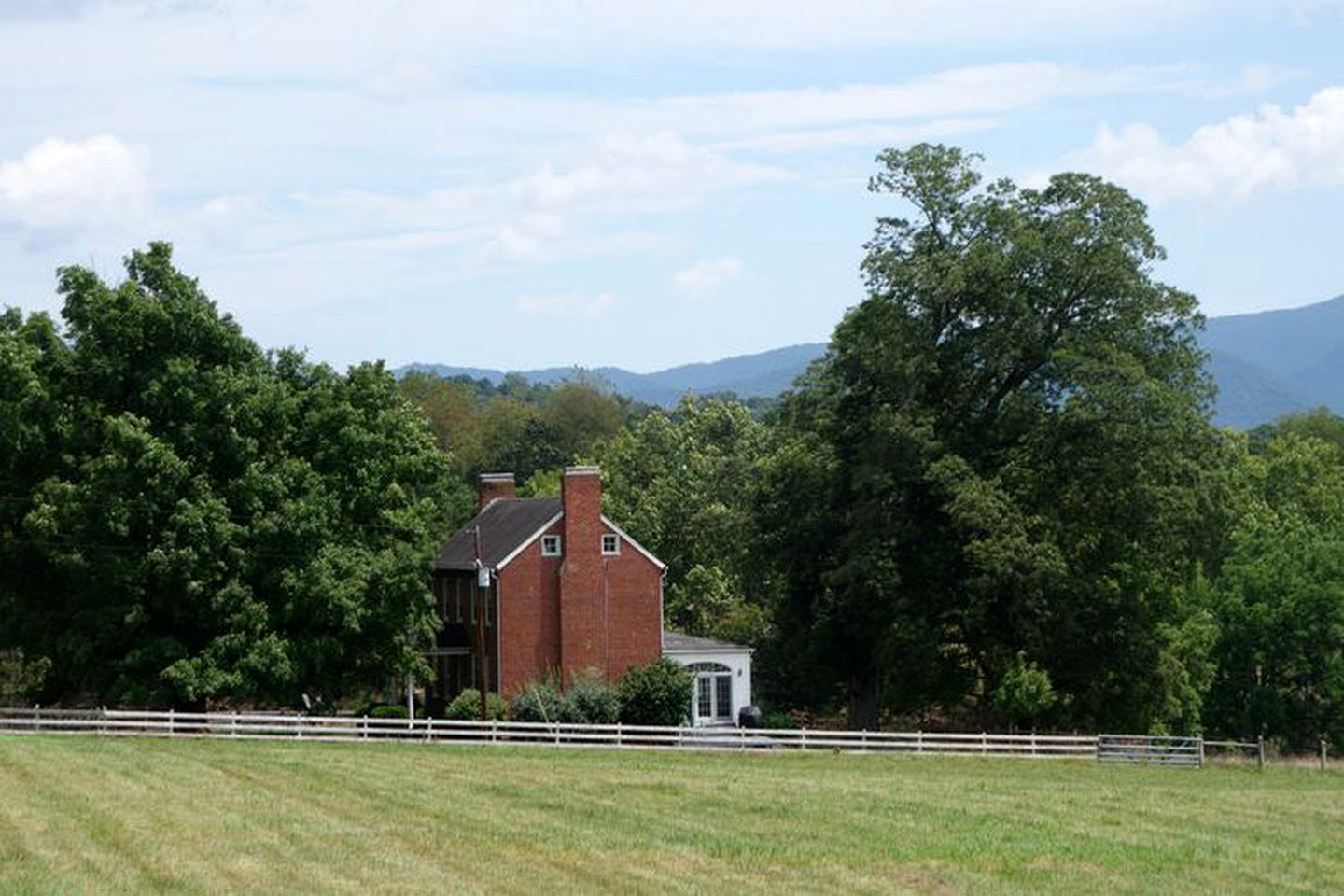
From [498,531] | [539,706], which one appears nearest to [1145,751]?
[539,706]

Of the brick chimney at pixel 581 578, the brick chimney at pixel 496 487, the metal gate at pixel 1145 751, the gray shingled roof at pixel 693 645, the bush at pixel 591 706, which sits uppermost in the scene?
the brick chimney at pixel 496 487

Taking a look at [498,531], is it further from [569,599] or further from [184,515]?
[184,515]

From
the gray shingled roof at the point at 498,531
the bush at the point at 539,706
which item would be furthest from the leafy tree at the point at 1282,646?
the bush at the point at 539,706

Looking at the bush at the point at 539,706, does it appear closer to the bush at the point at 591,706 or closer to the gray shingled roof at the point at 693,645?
the bush at the point at 591,706

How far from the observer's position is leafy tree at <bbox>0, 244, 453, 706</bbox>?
51.7 m

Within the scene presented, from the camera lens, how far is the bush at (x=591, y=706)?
192 feet

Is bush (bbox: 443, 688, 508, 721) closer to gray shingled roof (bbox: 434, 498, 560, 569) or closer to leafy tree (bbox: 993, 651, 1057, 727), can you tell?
gray shingled roof (bbox: 434, 498, 560, 569)

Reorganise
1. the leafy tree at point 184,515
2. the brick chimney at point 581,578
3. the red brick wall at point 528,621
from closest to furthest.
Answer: the leafy tree at point 184,515 < the red brick wall at point 528,621 < the brick chimney at point 581,578

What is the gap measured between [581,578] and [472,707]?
20.7 feet

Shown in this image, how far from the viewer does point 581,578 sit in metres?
62.5

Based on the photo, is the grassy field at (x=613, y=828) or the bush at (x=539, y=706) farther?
the bush at (x=539, y=706)

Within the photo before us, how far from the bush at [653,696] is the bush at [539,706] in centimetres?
233

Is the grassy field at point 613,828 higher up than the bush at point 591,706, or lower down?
lower down

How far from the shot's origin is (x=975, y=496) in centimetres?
5584
